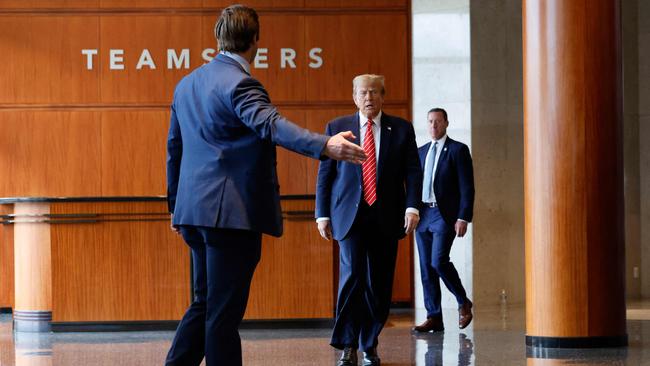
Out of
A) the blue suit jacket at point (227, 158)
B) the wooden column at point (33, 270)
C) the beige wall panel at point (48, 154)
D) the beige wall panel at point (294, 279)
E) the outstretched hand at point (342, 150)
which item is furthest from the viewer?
the beige wall panel at point (48, 154)

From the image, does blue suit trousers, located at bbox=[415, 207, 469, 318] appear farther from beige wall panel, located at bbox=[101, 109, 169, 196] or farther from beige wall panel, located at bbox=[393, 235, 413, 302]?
beige wall panel, located at bbox=[101, 109, 169, 196]

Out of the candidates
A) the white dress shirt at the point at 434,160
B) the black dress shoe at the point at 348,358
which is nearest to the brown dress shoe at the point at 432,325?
the white dress shirt at the point at 434,160

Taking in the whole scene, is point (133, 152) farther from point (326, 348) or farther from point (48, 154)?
point (326, 348)

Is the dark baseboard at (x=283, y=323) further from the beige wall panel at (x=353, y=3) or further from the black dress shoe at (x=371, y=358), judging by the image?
the beige wall panel at (x=353, y=3)

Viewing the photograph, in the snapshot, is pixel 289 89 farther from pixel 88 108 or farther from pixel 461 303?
pixel 461 303

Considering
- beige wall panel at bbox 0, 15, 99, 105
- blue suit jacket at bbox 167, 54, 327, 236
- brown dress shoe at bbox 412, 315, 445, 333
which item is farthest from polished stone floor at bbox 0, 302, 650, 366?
beige wall panel at bbox 0, 15, 99, 105

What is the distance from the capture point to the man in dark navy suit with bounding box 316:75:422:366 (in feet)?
18.8

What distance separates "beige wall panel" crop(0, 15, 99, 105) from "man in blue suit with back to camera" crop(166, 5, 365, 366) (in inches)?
266

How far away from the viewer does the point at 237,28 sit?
4.07 meters

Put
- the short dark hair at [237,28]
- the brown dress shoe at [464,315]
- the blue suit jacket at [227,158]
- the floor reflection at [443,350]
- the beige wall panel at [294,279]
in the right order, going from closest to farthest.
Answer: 1. the blue suit jacket at [227,158]
2. the short dark hair at [237,28]
3. the floor reflection at [443,350]
4. the brown dress shoe at [464,315]
5. the beige wall panel at [294,279]

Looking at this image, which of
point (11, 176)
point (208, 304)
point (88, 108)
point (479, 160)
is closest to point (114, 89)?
point (88, 108)

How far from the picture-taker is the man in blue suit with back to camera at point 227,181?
3.95 metres

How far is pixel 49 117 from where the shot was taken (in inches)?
414

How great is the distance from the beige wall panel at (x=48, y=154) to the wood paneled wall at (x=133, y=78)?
1 cm
